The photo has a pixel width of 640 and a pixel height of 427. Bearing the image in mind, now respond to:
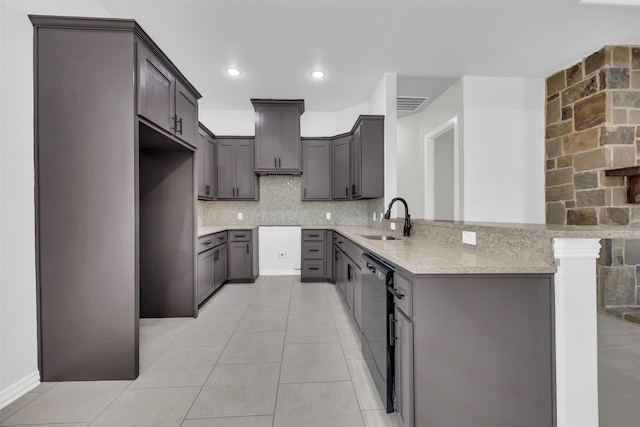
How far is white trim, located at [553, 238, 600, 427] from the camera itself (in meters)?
1.16

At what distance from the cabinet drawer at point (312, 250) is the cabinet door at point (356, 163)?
36.8 inches

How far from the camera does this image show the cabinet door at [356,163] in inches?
152

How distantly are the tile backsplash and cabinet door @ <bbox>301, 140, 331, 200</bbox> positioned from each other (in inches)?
11.8

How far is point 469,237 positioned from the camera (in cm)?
175

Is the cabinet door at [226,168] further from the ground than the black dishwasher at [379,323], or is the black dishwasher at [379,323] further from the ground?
the cabinet door at [226,168]

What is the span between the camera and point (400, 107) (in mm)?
4691

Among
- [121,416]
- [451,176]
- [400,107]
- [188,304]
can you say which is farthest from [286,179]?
[121,416]

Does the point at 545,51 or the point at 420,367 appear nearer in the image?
the point at 420,367

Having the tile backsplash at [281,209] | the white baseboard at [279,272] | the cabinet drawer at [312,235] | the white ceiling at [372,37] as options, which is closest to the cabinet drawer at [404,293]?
the white ceiling at [372,37]

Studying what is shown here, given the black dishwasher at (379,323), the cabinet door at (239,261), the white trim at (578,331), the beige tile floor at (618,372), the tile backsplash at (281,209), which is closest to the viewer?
the white trim at (578,331)

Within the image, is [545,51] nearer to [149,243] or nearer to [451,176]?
[451,176]

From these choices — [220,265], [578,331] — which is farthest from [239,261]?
[578,331]

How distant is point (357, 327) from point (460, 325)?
1419mm

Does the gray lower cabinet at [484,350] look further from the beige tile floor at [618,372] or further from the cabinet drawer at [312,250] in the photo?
the cabinet drawer at [312,250]
